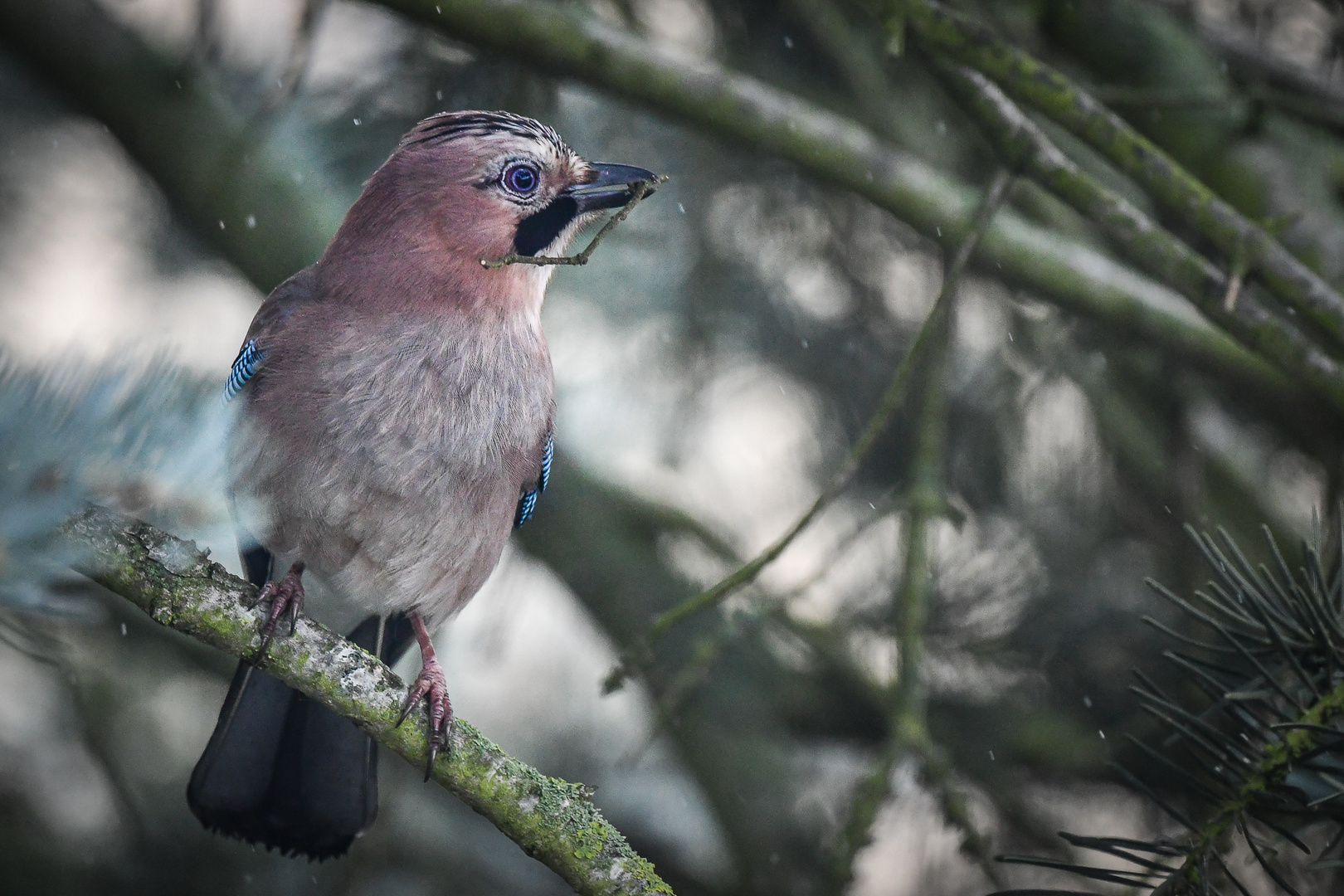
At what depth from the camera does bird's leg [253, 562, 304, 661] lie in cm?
161

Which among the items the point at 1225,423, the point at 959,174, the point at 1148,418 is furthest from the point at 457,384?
the point at 1225,423

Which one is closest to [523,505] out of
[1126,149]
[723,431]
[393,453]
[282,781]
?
[393,453]

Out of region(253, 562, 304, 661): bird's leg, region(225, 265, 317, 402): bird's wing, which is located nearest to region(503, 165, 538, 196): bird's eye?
region(225, 265, 317, 402): bird's wing

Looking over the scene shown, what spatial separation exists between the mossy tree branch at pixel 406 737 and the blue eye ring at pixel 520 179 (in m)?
0.87

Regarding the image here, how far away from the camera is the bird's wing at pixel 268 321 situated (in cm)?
203

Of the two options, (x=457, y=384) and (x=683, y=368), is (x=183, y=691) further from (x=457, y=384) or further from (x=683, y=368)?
(x=457, y=384)

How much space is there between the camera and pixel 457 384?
2.00 meters

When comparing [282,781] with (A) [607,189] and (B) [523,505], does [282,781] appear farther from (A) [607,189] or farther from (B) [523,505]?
(A) [607,189]

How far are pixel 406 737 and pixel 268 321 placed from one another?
0.88 meters

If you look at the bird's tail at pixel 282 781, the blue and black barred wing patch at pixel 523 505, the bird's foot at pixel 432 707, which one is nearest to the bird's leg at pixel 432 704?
the bird's foot at pixel 432 707

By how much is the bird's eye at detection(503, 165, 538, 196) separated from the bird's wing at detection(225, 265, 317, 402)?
0.41 metres

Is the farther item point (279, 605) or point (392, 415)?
point (392, 415)

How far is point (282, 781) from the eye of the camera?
6.72 feet

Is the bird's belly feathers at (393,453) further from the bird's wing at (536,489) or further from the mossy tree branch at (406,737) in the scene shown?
the mossy tree branch at (406,737)
